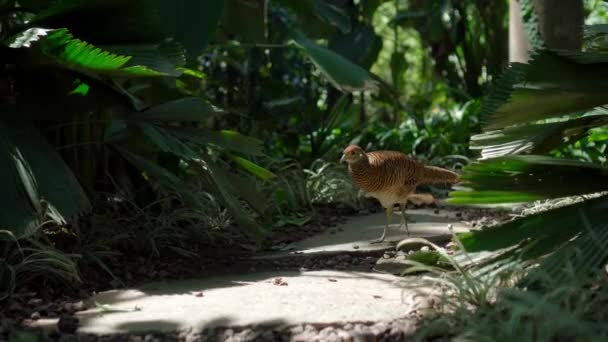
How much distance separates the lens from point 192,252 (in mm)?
4359

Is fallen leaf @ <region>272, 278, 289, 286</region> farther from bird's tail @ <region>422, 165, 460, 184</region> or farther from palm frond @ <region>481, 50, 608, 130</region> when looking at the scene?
bird's tail @ <region>422, 165, 460, 184</region>

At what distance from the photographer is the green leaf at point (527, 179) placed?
3.03 m

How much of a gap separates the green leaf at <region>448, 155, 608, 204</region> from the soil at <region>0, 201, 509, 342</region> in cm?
57

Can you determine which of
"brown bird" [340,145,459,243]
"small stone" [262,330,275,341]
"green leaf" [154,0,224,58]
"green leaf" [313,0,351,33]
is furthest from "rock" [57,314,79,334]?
"green leaf" [313,0,351,33]

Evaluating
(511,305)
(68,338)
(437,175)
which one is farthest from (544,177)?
(437,175)

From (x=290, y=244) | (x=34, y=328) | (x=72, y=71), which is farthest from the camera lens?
(x=290, y=244)

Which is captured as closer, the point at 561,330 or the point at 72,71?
the point at 561,330

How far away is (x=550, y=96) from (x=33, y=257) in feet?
7.66

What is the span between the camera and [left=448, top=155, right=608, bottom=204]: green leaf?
3027 mm

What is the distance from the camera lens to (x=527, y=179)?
310 centimetres

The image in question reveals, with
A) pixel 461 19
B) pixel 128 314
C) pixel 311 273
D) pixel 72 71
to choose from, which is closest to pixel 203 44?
pixel 72 71

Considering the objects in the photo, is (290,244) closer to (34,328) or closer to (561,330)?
(34,328)

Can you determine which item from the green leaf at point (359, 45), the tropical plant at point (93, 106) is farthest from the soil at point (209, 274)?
the green leaf at point (359, 45)

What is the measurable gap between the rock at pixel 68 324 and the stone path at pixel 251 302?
1.1 inches
